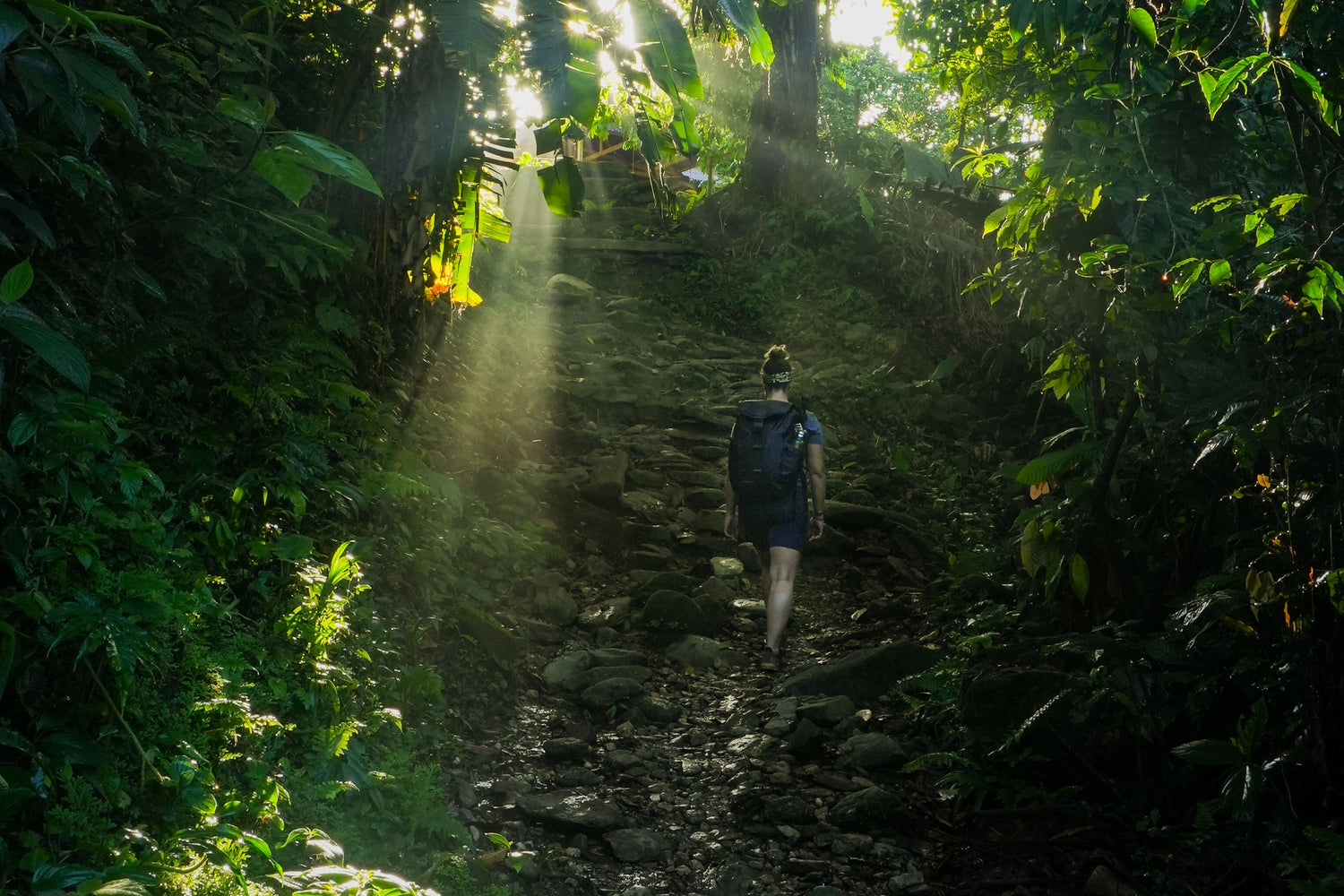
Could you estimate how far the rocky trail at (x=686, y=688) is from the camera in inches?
153

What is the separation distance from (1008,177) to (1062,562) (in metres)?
6.26

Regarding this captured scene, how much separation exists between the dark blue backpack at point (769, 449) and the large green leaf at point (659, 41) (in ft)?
11.2

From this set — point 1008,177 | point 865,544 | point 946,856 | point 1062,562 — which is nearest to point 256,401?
point 946,856

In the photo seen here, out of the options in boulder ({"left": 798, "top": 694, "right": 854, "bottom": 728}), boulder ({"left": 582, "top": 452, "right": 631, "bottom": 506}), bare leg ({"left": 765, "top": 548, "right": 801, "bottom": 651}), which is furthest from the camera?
boulder ({"left": 582, "top": 452, "right": 631, "bottom": 506})

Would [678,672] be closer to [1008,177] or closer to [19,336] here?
[19,336]

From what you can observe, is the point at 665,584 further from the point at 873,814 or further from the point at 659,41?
the point at 659,41

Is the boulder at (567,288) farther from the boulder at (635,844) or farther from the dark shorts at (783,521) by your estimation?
the boulder at (635,844)

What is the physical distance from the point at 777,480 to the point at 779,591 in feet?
2.30

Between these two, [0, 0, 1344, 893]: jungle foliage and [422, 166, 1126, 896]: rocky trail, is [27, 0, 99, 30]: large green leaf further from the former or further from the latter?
[422, 166, 1126, 896]: rocky trail

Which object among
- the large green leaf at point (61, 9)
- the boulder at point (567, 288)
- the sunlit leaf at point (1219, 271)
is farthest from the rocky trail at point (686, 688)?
the boulder at point (567, 288)

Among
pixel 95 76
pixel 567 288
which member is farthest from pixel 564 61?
pixel 567 288

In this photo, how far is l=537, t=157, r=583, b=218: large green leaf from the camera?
13.6ft

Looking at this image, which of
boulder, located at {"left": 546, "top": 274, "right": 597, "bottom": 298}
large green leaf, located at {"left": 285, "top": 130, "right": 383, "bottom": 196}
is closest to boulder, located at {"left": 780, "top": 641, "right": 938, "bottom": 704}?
large green leaf, located at {"left": 285, "top": 130, "right": 383, "bottom": 196}

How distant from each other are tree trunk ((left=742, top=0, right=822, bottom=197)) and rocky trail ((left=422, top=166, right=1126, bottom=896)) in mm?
6771
